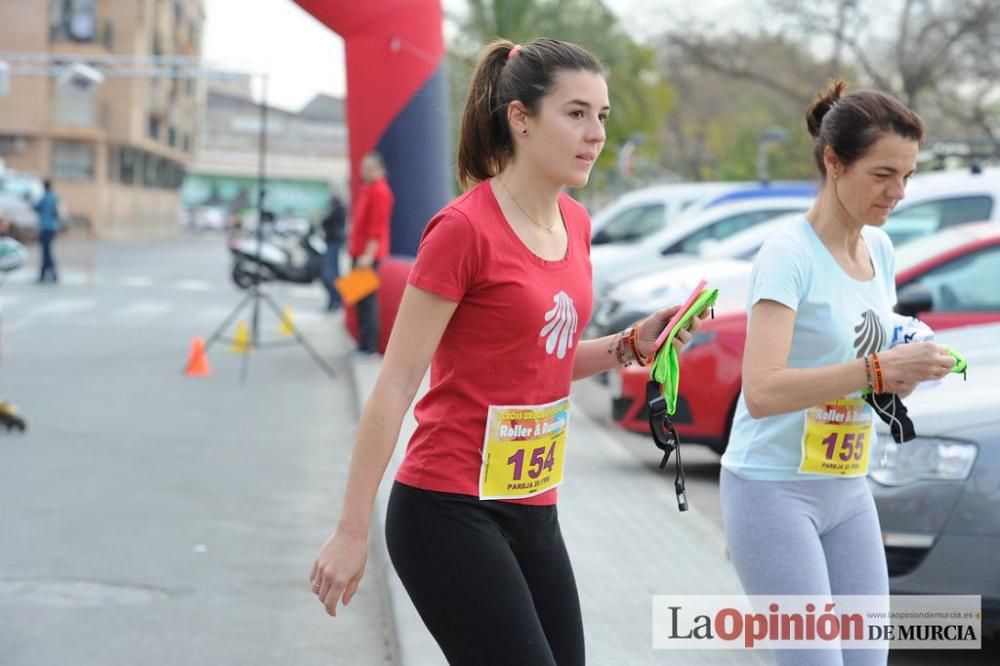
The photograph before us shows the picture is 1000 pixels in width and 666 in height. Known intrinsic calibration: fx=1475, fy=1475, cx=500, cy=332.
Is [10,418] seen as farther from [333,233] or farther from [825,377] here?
[333,233]

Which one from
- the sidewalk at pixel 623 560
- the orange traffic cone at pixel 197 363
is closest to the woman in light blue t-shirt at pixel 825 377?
the sidewalk at pixel 623 560

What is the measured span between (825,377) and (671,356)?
36cm

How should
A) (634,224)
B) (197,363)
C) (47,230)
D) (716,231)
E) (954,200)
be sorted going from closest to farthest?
(954,200) → (197,363) → (716,231) → (634,224) → (47,230)

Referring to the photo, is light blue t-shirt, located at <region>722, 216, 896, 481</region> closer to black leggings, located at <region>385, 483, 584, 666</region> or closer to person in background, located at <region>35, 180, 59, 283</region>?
black leggings, located at <region>385, 483, 584, 666</region>

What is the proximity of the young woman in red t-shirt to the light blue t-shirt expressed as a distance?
54cm

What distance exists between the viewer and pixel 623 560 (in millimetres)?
6383

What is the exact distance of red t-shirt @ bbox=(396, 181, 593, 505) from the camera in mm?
2865

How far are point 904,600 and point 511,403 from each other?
2755 millimetres

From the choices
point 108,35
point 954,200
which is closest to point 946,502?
point 954,200

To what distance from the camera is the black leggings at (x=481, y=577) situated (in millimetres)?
2836

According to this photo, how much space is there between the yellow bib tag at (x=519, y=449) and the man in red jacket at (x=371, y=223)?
422 inches

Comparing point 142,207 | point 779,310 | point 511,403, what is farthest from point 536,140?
point 142,207

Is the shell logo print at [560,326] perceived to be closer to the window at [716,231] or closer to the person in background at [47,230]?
the window at [716,231]

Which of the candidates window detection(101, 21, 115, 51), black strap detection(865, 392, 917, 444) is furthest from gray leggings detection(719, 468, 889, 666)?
window detection(101, 21, 115, 51)
